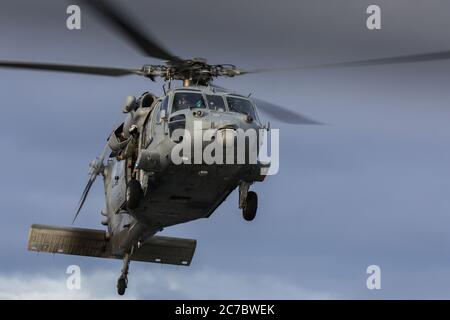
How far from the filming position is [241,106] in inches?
1209

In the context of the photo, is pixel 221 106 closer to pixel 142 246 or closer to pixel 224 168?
pixel 224 168

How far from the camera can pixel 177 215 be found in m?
33.1

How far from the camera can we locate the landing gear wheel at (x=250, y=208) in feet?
103

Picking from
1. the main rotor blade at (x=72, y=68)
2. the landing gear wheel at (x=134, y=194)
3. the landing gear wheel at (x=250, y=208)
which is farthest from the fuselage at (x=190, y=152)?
the main rotor blade at (x=72, y=68)

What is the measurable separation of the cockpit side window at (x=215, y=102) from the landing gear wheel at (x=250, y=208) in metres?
2.98

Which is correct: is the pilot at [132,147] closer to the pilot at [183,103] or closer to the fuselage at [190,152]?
the fuselage at [190,152]

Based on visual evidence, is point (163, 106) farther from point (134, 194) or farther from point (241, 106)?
point (134, 194)

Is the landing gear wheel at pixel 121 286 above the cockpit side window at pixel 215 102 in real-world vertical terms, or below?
below

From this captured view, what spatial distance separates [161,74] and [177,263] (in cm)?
899

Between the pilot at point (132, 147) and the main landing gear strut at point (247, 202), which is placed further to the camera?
the pilot at point (132, 147)

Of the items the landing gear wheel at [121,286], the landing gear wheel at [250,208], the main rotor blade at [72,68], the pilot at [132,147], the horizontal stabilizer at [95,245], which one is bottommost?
the landing gear wheel at [121,286]
